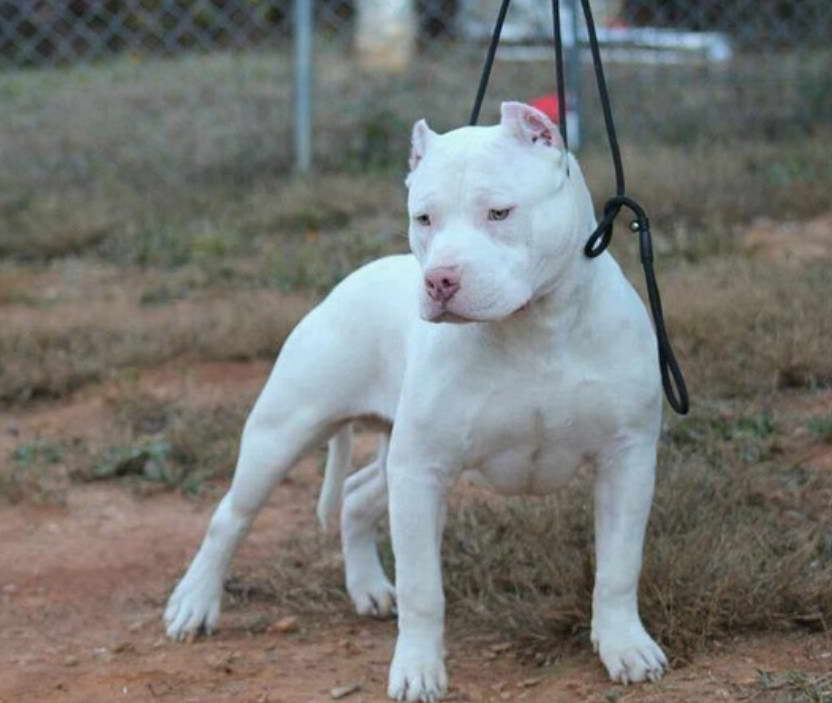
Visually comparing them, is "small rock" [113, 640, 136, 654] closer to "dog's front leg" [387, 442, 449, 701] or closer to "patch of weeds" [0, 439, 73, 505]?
"dog's front leg" [387, 442, 449, 701]

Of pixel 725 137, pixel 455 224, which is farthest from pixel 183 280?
pixel 455 224

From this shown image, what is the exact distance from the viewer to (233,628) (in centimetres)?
450

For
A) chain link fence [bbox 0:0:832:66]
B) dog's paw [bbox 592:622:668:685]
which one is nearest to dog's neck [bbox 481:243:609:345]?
dog's paw [bbox 592:622:668:685]

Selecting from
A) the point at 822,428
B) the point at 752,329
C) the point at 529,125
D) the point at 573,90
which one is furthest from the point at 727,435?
the point at 573,90

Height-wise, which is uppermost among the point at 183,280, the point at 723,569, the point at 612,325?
the point at 612,325

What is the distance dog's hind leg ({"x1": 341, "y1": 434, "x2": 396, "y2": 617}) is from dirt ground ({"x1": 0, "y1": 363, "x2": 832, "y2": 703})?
59 millimetres

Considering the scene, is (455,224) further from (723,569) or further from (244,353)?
(244,353)

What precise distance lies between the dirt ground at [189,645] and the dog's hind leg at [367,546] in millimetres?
59

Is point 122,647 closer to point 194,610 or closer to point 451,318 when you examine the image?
point 194,610

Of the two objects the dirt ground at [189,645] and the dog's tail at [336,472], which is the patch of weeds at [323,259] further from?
the dog's tail at [336,472]

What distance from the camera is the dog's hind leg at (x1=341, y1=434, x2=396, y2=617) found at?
14.7ft

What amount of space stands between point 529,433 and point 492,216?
19.7 inches

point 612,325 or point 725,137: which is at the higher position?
point 612,325

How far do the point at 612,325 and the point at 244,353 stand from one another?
125 inches
